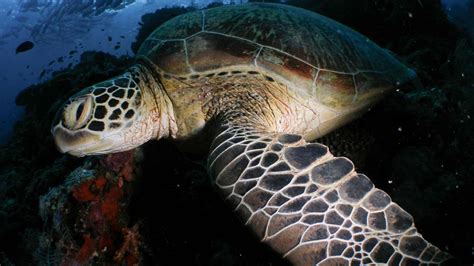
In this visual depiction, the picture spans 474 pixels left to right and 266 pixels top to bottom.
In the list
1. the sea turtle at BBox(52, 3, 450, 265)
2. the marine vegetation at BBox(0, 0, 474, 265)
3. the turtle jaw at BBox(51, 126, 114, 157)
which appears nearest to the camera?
the sea turtle at BBox(52, 3, 450, 265)

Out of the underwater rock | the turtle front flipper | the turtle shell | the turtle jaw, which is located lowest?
the underwater rock

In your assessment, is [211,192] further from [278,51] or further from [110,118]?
[278,51]

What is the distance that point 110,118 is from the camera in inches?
86.5

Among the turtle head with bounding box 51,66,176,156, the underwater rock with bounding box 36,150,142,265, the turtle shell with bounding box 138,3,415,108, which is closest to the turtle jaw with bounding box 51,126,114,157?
the turtle head with bounding box 51,66,176,156

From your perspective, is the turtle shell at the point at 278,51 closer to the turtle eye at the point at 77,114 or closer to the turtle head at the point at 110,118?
the turtle head at the point at 110,118

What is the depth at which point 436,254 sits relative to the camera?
120cm

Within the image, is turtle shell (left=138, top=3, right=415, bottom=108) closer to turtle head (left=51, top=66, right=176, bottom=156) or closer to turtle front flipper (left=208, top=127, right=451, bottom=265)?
turtle head (left=51, top=66, right=176, bottom=156)

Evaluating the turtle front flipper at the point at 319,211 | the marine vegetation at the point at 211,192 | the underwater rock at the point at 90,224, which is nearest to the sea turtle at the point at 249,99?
the turtle front flipper at the point at 319,211

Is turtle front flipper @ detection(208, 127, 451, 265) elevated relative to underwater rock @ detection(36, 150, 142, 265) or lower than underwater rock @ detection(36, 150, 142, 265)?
elevated

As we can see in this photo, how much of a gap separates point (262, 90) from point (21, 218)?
12.7 feet

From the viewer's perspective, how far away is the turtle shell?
2318 mm

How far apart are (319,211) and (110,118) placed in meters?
1.59

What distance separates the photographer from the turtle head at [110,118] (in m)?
2.13

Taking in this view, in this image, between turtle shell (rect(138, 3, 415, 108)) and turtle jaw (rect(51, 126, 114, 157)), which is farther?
turtle shell (rect(138, 3, 415, 108))
